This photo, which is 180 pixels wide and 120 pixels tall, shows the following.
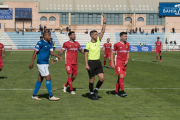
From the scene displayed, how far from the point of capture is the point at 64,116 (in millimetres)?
6715

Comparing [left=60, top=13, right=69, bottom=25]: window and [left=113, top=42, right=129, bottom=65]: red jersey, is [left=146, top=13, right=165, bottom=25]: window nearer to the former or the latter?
[left=60, top=13, right=69, bottom=25]: window

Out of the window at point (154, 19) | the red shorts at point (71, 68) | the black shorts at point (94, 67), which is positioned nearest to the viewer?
the black shorts at point (94, 67)

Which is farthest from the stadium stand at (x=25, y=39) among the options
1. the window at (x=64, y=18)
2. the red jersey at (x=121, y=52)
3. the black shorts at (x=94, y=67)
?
the black shorts at (x=94, y=67)

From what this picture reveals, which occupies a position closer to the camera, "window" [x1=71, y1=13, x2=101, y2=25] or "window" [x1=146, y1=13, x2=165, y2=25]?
"window" [x1=71, y1=13, x2=101, y2=25]

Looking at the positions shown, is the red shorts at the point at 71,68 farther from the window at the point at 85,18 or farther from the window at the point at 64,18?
the window at the point at 64,18

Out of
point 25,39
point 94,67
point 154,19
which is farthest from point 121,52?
point 154,19

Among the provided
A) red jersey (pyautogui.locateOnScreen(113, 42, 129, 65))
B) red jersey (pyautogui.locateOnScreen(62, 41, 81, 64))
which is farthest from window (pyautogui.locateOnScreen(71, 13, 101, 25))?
red jersey (pyautogui.locateOnScreen(113, 42, 129, 65))

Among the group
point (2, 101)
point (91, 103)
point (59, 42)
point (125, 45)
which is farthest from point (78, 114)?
point (59, 42)

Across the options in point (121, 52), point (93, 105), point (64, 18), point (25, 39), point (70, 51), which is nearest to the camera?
point (93, 105)

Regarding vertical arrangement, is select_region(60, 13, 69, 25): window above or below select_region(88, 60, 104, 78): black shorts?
above

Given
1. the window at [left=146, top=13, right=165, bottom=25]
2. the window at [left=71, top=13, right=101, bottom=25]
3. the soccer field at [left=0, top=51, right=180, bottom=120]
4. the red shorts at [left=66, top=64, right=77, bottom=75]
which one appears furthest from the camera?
the window at [left=146, top=13, right=165, bottom=25]

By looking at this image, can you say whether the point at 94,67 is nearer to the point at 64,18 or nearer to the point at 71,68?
the point at 71,68

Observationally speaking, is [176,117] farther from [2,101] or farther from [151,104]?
[2,101]

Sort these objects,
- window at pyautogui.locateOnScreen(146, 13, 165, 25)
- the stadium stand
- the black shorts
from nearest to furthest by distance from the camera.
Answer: the black shorts, the stadium stand, window at pyautogui.locateOnScreen(146, 13, 165, 25)
